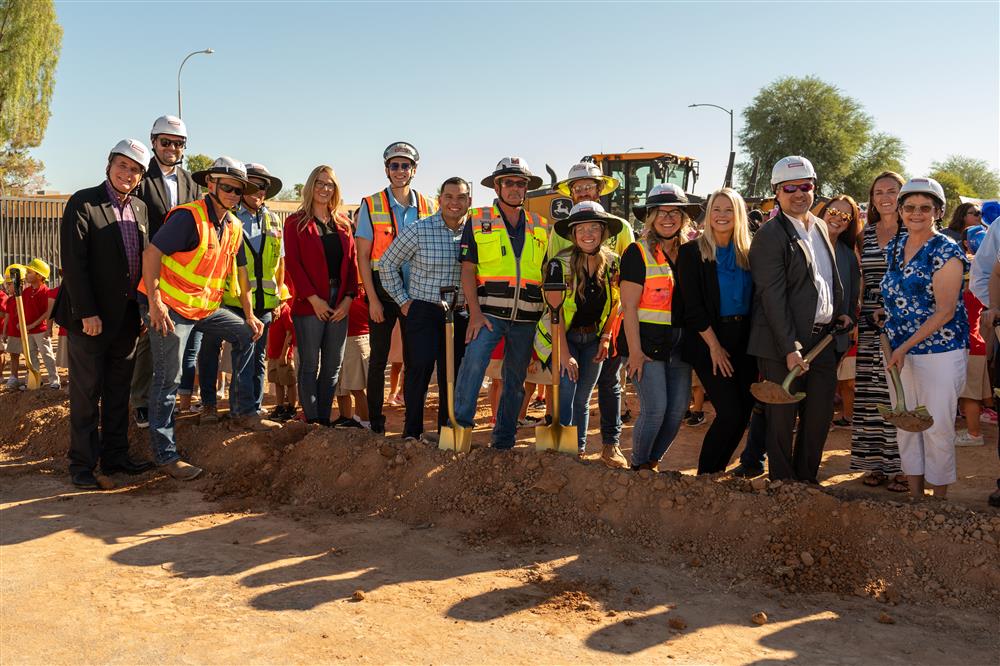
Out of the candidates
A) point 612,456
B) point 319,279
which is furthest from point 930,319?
point 319,279

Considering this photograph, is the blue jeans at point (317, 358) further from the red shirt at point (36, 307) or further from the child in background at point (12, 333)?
the red shirt at point (36, 307)

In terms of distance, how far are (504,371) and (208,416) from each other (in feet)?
9.07

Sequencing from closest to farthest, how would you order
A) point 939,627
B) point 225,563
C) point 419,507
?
point 939,627 < point 225,563 < point 419,507

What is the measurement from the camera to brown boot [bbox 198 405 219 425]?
689cm

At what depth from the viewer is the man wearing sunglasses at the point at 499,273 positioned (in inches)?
216

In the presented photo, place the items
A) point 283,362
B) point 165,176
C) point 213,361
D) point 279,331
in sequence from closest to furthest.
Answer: point 165,176 → point 213,361 → point 279,331 → point 283,362

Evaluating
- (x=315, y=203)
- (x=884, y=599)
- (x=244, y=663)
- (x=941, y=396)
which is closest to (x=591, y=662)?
(x=244, y=663)

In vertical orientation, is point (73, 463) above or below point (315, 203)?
below

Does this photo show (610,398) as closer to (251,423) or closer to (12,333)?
(251,423)

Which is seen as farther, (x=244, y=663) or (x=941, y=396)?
(x=941, y=396)

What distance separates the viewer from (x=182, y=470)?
611 cm

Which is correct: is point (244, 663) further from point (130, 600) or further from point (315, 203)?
point (315, 203)

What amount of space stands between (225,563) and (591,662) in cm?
214

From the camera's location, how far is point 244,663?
325cm
